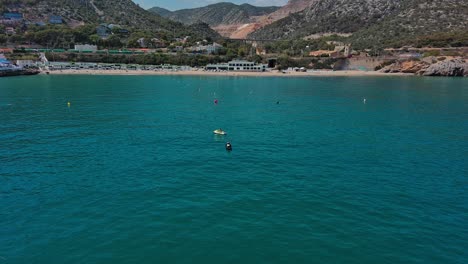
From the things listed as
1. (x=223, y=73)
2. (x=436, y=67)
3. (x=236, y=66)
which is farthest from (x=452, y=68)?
(x=223, y=73)

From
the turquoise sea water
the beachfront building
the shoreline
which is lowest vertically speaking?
the turquoise sea water

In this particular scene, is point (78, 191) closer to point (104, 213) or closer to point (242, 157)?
point (104, 213)

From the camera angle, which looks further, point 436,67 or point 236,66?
point 236,66

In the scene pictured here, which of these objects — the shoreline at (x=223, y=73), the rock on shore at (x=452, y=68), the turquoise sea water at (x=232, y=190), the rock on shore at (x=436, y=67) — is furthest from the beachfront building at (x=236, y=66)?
the turquoise sea water at (x=232, y=190)

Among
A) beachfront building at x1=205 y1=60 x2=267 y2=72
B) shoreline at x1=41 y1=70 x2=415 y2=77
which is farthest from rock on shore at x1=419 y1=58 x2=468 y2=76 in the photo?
beachfront building at x1=205 y1=60 x2=267 y2=72

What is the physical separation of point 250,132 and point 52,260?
113 ft

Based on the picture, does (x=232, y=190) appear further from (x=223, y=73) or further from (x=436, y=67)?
(x=436, y=67)

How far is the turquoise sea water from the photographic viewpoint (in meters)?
21.2

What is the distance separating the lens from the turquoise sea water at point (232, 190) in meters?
21.2

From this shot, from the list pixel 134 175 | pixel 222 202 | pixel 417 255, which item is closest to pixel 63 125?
pixel 134 175

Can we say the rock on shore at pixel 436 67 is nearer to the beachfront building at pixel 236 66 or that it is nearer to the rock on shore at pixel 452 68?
the rock on shore at pixel 452 68

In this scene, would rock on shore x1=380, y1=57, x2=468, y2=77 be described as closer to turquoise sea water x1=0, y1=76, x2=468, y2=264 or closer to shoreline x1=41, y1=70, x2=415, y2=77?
shoreline x1=41, y1=70, x2=415, y2=77

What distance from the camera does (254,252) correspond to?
2066 cm

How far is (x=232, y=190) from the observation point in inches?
1165
